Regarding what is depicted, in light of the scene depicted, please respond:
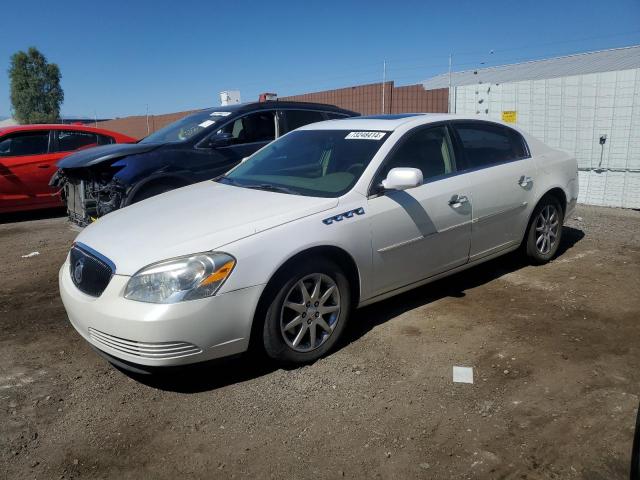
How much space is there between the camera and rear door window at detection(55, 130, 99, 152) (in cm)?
891

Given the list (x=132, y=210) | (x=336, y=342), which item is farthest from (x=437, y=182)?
(x=132, y=210)

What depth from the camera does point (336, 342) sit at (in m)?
3.70

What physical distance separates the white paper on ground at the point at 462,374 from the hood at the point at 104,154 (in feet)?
13.7

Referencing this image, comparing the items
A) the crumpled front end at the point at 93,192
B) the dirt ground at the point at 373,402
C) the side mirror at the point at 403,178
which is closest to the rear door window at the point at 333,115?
the crumpled front end at the point at 93,192

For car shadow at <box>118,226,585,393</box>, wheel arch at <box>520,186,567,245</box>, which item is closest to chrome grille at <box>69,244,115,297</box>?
car shadow at <box>118,226,585,393</box>

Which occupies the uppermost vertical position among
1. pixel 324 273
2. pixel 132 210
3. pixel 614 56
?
pixel 614 56

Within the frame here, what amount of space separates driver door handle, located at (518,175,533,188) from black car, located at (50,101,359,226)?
10.4 ft

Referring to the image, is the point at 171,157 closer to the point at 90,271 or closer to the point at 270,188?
the point at 270,188

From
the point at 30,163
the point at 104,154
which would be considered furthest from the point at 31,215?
the point at 104,154

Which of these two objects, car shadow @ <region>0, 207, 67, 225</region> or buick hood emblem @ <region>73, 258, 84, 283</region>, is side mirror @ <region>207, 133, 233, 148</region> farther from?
car shadow @ <region>0, 207, 67, 225</region>

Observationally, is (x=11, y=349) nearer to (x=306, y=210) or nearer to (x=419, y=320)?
(x=306, y=210)

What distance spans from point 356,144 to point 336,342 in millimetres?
1561

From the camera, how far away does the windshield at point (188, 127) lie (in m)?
→ 6.45

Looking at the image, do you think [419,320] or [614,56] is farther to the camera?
[614,56]
